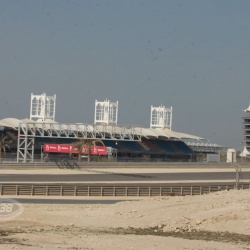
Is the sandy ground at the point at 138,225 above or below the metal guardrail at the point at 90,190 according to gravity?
below

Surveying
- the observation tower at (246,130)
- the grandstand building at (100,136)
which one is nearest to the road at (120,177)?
the grandstand building at (100,136)

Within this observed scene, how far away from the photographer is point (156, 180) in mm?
75125

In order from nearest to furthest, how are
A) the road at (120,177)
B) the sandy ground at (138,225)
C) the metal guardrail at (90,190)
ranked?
1. the sandy ground at (138,225)
2. the metal guardrail at (90,190)
3. the road at (120,177)

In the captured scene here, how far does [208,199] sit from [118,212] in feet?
15.3

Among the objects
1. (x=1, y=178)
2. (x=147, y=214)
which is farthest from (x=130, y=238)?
(x=1, y=178)

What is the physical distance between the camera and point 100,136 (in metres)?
107

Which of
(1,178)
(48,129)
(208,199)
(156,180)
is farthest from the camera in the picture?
(48,129)

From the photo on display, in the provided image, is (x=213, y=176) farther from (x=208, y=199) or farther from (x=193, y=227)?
(x=193, y=227)

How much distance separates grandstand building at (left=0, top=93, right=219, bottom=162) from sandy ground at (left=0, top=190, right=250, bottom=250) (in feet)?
177

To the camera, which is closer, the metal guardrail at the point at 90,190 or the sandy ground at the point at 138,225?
the sandy ground at the point at 138,225

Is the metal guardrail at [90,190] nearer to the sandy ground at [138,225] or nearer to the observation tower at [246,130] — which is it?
the sandy ground at [138,225]

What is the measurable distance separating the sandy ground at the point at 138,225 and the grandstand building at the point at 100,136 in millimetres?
53957

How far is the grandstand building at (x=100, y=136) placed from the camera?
95125 mm

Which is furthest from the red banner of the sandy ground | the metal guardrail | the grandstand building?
the sandy ground
